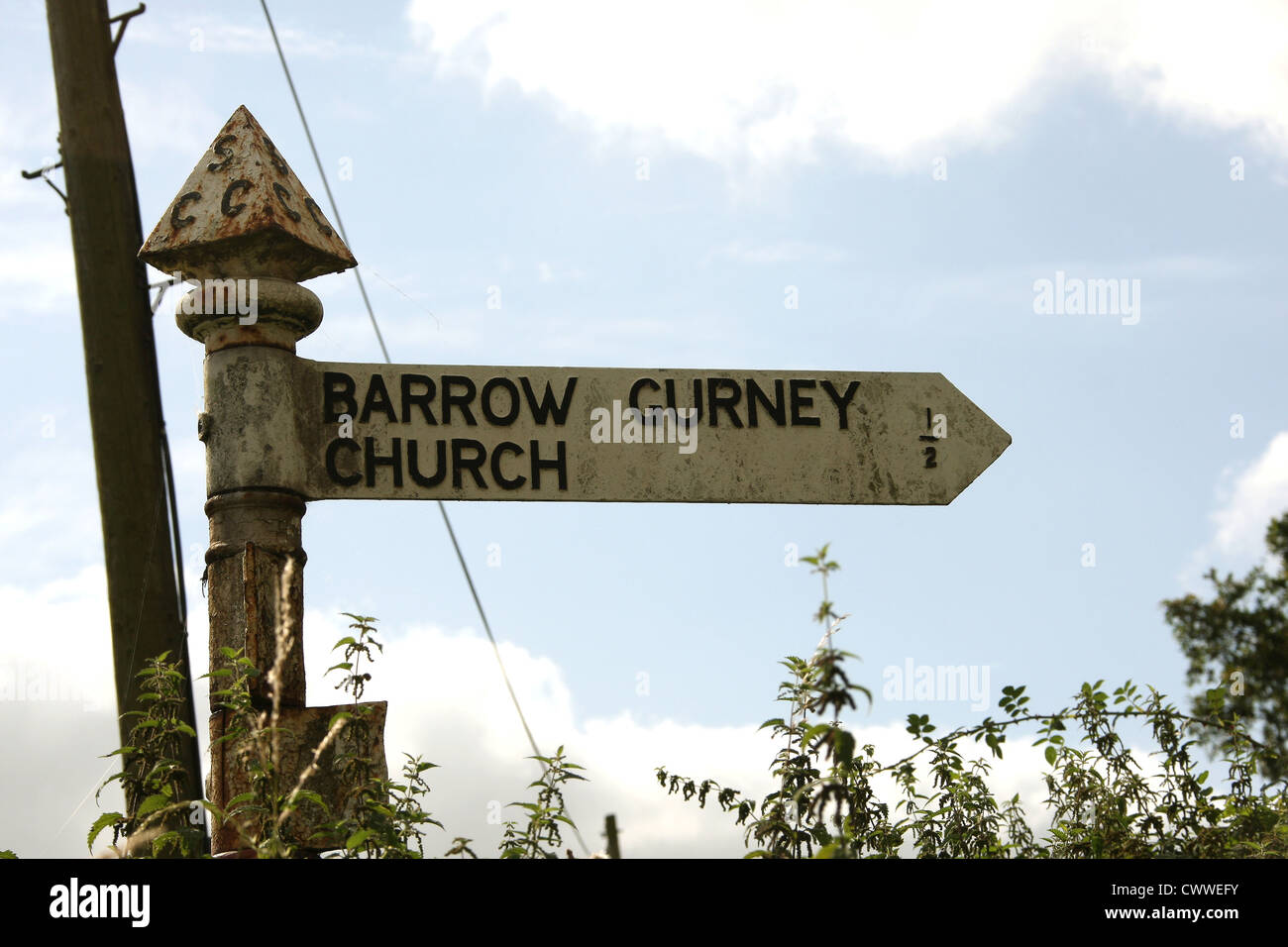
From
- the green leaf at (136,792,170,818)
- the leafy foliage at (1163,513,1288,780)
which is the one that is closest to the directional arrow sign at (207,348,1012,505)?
the green leaf at (136,792,170,818)

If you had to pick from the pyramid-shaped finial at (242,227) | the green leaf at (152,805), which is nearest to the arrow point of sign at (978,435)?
the pyramid-shaped finial at (242,227)

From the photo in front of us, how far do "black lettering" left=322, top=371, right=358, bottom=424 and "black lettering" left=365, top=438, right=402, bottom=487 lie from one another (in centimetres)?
11

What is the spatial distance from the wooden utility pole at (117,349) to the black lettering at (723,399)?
2.72 meters

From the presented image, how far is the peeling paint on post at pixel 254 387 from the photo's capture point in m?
3.45

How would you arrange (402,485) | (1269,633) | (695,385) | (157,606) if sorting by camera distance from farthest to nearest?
1. (1269,633)
2. (157,606)
3. (695,385)
4. (402,485)

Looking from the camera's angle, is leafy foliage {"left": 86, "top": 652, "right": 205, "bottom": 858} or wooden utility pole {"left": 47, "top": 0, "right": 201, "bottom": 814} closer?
leafy foliage {"left": 86, "top": 652, "right": 205, "bottom": 858}

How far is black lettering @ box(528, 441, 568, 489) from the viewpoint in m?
3.82

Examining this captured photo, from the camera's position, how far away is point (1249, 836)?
134 inches

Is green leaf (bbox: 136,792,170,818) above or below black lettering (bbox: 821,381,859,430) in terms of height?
below

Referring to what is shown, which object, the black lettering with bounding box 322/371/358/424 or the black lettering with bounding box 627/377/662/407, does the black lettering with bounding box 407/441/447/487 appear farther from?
the black lettering with bounding box 627/377/662/407
